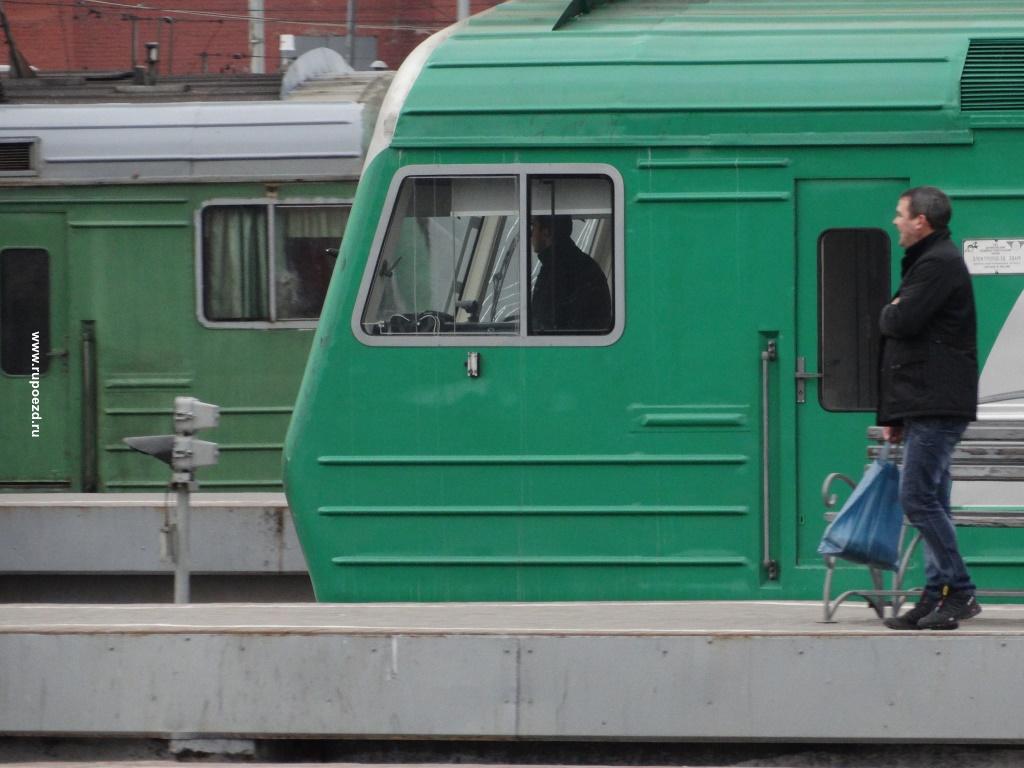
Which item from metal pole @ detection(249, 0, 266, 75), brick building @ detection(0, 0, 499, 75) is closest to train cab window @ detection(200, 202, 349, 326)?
metal pole @ detection(249, 0, 266, 75)

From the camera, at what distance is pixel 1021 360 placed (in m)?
7.20

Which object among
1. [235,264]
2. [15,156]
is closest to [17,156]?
[15,156]

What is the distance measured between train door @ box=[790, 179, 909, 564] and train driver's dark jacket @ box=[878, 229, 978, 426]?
147cm

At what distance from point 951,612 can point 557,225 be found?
2607mm

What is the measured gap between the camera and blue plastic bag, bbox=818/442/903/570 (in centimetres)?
584

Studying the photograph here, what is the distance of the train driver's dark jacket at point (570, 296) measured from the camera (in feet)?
24.2

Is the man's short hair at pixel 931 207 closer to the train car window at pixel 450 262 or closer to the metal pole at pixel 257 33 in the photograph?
the train car window at pixel 450 262

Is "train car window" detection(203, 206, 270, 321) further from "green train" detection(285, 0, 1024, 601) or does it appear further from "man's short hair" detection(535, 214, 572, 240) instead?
"man's short hair" detection(535, 214, 572, 240)

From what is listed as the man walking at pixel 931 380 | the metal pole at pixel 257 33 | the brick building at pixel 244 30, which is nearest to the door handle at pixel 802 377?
the man walking at pixel 931 380

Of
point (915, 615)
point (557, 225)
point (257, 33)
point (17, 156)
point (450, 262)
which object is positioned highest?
point (257, 33)

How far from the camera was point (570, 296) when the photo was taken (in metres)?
7.40

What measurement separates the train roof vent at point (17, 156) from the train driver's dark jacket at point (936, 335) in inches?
278

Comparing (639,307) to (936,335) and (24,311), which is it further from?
(24,311)

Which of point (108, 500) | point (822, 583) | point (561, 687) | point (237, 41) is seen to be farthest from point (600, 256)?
point (237, 41)
